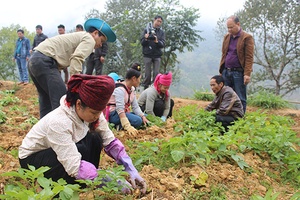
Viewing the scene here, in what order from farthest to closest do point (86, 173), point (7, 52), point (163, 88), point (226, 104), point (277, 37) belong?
point (7, 52)
point (277, 37)
point (163, 88)
point (226, 104)
point (86, 173)

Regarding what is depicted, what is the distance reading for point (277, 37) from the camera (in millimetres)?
14680

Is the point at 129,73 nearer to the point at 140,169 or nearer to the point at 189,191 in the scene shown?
the point at 140,169

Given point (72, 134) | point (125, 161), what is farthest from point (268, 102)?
point (72, 134)

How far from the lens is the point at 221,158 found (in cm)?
272

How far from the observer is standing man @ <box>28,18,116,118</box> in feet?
9.89

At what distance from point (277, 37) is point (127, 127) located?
13.3 m

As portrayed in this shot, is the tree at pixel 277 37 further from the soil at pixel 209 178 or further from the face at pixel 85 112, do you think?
the face at pixel 85 112

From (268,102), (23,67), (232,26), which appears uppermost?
(232,26)

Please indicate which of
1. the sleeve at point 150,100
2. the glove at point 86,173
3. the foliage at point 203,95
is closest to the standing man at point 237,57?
the sleeve at point 150,100

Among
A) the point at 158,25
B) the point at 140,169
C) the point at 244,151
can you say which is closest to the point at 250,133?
the point at 244,151

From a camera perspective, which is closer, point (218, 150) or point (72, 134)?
point (72, 134)

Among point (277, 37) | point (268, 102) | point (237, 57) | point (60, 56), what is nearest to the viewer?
point (60, 56)

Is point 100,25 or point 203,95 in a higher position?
point 100,25

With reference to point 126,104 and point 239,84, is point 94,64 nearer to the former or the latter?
point 126,104
